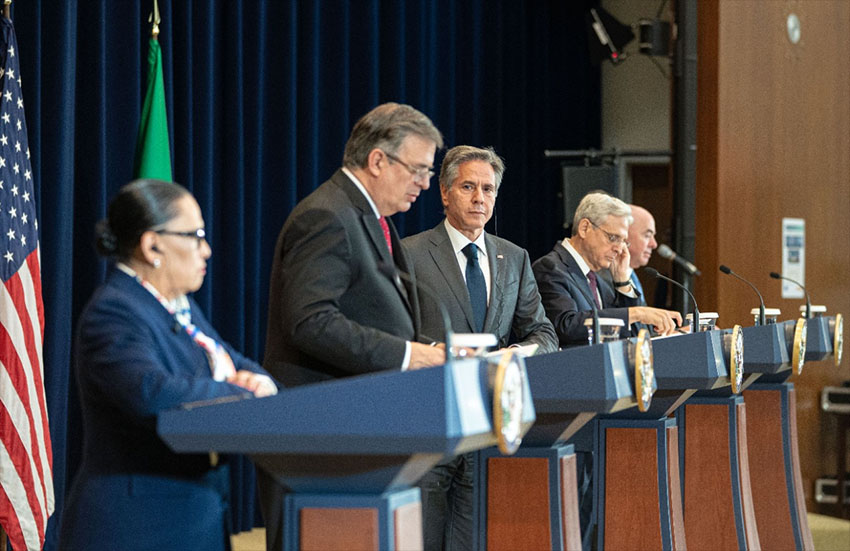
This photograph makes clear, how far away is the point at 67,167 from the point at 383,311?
298 centimetres

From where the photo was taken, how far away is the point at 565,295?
13.6ft

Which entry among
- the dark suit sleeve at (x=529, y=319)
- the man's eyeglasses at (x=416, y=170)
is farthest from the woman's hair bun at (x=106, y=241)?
the dark suit sleeve at (x=529, y=319)

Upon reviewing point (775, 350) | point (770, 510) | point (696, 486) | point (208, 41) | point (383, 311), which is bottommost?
point (770, 510)

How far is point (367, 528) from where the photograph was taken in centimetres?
203

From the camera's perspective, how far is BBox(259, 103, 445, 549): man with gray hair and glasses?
2461mm

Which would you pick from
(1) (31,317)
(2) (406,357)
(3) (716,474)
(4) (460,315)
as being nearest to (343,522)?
(2) (406,357)

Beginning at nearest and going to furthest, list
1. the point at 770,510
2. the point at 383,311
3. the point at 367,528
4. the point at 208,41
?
the point at 367,528 < the point at 383,311 < the point at 770,510 < the point at 208,41

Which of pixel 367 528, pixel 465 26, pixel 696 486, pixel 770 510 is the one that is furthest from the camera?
pixel 465 26

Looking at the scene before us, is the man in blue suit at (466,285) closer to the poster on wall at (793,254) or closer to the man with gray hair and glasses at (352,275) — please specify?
the man with gray hair and glasses at (352,275)

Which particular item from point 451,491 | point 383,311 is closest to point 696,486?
point 451,491

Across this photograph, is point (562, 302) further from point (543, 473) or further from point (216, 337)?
point (216, 337)

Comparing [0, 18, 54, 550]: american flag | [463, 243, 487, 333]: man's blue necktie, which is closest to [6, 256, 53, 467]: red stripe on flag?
[0, 18, 54, 550]: american flag

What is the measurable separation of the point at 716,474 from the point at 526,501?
153 centimetres

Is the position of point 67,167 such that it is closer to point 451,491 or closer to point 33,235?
point 33,235
